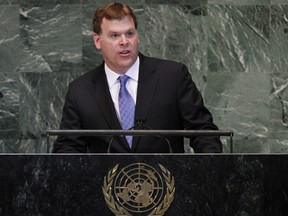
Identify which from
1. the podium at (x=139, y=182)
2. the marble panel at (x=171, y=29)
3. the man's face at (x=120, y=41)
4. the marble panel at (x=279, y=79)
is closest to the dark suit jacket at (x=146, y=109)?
the man's face at (x=120, y=41)

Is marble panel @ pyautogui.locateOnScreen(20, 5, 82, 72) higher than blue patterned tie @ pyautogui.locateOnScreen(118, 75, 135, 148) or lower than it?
higher

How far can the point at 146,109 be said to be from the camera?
5273 millimetres

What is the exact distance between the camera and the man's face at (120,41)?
525 cm

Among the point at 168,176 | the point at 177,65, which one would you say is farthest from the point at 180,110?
the point at 168,176

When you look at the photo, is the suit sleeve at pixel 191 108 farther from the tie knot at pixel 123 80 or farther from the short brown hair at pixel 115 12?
the short brown hair at pixel 115 12

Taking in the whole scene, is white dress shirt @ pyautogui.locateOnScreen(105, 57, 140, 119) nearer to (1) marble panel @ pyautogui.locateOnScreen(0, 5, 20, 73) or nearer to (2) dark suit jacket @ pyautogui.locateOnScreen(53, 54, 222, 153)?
(2) dark suit jacket @ pyautogui.locateOnScreen(53, 54, 222, 153)

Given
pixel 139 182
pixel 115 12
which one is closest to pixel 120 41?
pixel 115 12

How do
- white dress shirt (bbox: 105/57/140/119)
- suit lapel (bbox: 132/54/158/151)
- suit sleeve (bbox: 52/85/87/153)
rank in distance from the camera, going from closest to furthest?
suit sleeve (bbox: 52/85/87/153) → suit lapel (bbox: 132/54/158/151) → white dress shirt (bbox: 105/57/140/119)

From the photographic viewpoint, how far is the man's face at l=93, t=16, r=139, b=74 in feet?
17.2

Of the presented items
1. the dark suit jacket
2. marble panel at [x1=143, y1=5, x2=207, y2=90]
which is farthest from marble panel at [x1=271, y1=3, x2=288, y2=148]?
the dark suit jacket

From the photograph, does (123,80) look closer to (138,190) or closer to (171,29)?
(138,190)

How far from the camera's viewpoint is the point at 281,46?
7055 millimetres

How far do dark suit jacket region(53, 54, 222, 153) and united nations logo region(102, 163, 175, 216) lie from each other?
0.98 m

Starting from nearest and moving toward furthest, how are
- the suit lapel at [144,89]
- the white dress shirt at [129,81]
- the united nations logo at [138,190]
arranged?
the united nations logo at [138,190] < the suit lapel at [144,89] < the white dress shirt at [129,81]
